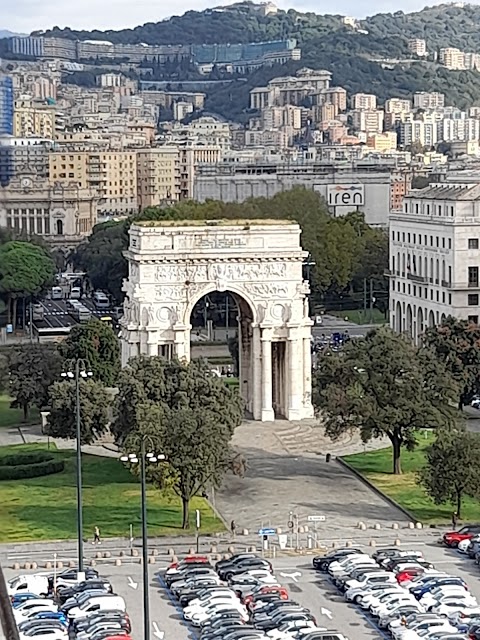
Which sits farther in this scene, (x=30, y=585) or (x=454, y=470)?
(x=454, y=470)

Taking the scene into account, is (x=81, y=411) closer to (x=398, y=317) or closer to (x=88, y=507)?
(x=88, y=507)

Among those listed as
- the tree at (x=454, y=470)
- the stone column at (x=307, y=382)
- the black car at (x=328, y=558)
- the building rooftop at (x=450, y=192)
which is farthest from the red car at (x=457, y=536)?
the building rooftop at (x=450, y=192)

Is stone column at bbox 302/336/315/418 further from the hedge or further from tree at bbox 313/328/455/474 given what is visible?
the hedge

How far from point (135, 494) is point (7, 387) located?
43.6ft

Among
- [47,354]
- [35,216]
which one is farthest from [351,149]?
[47,354]

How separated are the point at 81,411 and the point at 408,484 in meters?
9.22

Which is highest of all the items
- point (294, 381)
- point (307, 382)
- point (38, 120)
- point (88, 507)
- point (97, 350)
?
point (38, 120)

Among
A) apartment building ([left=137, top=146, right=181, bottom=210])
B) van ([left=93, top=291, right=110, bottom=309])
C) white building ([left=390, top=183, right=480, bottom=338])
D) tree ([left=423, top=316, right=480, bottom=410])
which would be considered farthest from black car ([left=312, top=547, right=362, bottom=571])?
apartment building ([left=137, top=146, right=181, bottom=210])

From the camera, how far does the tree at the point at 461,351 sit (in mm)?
50312

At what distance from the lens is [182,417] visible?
3569 cm

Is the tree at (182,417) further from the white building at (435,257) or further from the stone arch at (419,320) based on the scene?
the stone arch at (419,320)

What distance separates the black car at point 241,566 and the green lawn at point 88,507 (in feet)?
13.3

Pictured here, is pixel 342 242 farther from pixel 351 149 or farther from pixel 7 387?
pixel 351 149

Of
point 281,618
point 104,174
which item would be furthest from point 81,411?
point 104,174
